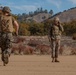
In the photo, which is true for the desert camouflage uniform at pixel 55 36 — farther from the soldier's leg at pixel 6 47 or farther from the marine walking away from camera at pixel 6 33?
the soldier's leg at pixel 6 47

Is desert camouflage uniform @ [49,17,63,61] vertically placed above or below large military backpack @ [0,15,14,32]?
below

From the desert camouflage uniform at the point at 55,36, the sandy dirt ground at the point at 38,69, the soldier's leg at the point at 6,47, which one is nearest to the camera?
the sandy dirt ground at the point at 38,69

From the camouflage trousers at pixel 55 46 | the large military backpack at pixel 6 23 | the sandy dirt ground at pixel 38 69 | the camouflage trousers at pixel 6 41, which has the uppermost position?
the large military backpack at pixel 6 23

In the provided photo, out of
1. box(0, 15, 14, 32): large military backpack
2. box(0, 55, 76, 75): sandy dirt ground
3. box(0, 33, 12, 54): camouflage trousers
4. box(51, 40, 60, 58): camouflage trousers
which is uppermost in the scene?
box(0, 15, 14, 32): large military backpack

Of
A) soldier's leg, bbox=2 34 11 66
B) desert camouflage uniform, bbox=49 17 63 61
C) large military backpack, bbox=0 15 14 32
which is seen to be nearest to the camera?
soldier's leg, bbox=2 34 11 66

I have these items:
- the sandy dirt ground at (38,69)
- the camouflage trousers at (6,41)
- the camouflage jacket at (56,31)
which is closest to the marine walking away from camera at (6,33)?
the camouflage trousers at (6,41)

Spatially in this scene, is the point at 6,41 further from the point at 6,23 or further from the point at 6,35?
the point at 6,23

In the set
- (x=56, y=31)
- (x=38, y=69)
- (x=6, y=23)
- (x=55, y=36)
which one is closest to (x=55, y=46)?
(x=55, y=36)

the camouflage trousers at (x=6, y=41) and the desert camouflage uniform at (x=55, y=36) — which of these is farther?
the desert camouflage uniform at (x=55, y=36)

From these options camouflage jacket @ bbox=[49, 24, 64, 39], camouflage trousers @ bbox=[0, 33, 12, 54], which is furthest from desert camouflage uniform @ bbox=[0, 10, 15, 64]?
camouflage jacket @ bbox=[49, 24, 64, 39]

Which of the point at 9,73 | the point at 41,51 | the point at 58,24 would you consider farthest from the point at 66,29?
the point at 9,73

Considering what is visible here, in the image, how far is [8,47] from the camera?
49.8 feet

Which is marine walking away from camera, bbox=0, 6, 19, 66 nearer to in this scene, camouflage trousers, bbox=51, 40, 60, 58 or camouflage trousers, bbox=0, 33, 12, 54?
camouflage trousers, bbox=0, 33, 12, 54

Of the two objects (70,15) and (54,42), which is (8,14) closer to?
(54,42)
